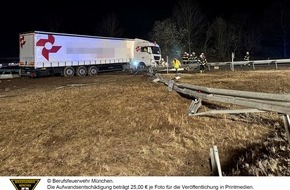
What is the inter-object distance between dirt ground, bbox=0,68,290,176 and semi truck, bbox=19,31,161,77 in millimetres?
19594

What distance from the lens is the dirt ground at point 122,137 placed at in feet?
20.0

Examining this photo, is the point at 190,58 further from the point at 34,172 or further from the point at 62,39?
the point at 34,172

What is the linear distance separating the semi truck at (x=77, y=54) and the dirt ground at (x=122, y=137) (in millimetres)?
19594

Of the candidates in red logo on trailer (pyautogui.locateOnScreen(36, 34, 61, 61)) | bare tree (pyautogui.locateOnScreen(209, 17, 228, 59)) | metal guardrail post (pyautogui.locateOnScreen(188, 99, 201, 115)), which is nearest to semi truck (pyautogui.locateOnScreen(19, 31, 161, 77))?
red logo on trailer (pyautogui.locateOnScreen(36, 34, 61, 61))

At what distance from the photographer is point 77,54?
3269 centimetres

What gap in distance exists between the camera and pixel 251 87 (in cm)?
1352

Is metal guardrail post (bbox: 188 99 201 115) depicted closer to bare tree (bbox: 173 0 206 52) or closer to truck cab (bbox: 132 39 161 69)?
truck cab (bbox: 132 39 161 69)

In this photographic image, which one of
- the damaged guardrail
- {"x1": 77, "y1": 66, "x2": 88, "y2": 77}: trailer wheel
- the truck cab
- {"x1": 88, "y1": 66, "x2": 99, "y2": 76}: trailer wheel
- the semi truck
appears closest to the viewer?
the damaged guardrail

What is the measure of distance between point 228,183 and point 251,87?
34.0 feet

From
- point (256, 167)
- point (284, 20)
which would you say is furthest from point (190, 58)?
point (284, 20)

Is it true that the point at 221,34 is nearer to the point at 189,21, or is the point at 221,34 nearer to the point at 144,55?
the point at 189,21

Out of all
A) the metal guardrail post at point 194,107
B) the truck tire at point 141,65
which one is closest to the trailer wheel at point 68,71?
the truck tire at point 141,65

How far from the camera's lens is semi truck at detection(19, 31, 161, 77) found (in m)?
29.4

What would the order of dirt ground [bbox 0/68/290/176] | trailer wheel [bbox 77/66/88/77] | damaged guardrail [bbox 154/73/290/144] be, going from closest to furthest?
1. damaged guardrail [bbox 154/73/290/144]
2. dirt ground [bbox 0/68/290/176]
3. trailer wheel [bbox 77/66/88/77]
